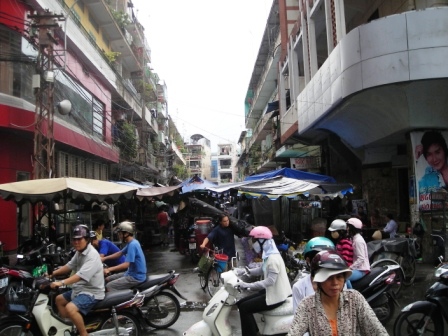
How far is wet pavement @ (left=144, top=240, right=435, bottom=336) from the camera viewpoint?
19.9 feet

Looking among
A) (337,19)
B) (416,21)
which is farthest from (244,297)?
(337,19)

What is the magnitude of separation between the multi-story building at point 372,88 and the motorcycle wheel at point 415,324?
5.60m

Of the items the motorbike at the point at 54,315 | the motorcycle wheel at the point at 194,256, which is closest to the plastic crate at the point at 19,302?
the motorbike at the point at 54,315

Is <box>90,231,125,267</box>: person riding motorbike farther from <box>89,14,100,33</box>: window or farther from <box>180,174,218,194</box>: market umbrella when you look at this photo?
<box>89,14,100,33</box>: window

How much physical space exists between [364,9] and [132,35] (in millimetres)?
19978

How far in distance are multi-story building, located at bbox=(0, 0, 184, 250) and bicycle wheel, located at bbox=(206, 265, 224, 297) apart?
5.70 metres

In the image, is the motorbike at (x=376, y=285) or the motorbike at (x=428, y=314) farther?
the motorbike at (x=376, y=285)

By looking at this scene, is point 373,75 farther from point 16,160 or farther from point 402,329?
point 16,160

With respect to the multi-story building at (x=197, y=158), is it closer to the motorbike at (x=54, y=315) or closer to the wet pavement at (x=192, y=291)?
the wet pavement at (x=192, y=291)

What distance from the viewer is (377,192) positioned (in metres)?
14.4

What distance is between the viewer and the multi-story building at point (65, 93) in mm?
11336

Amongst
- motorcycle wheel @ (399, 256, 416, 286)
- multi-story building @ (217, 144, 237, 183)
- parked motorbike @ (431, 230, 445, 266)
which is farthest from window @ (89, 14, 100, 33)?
multi-story building @ (217, 144, 237, 183)

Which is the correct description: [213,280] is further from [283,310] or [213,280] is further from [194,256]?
[194,256]

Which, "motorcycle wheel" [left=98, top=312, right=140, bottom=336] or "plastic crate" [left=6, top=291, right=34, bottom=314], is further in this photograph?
"motorcycle wheel" [left=98, top=312, right=140, bottom=336]
